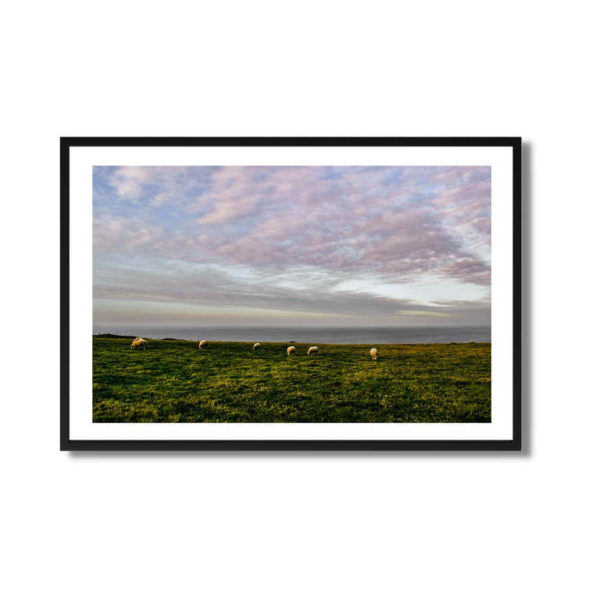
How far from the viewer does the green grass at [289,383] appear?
2.77m

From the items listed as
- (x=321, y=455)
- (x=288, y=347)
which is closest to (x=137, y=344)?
(x=288, y=347)

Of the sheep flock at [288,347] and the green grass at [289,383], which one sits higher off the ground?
the sheep flock at [288,347]

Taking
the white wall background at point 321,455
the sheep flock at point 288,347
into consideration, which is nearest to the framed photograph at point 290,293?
the sheep flock at point 288,347

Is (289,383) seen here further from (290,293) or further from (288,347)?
(290,293)

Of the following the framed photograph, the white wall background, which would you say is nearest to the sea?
the framed photograph

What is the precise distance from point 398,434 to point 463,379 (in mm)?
465

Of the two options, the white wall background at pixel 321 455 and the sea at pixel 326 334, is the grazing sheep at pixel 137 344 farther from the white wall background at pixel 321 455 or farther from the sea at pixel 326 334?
the white wall background at pixel 321 455

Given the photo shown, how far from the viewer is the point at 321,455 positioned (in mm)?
2797

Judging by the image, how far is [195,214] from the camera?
2830mm

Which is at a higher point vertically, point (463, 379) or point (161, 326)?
Answer: point (161, 326)

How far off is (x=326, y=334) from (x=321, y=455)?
663 mm
